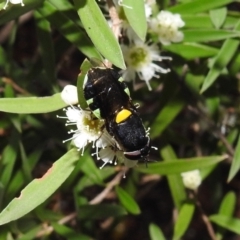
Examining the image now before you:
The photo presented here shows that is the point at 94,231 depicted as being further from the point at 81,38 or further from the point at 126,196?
the point at 81,38

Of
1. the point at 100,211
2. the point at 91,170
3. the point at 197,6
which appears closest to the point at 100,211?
the point at 100,211

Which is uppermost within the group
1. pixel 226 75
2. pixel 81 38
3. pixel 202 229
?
pixel 81 38

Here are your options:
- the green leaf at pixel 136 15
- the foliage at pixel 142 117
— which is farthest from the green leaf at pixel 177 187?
the green leaf at pixel 136 15

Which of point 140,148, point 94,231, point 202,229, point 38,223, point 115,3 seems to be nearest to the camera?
point 140,148

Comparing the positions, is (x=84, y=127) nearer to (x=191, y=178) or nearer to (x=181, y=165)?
(x=181, y=165)

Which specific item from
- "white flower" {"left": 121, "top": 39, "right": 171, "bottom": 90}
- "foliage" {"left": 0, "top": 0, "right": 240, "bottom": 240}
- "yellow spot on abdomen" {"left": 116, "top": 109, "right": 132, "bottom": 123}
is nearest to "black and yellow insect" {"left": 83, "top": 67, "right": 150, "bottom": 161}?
"yellow spot on abdomen" {"left": 116, "top": 109, "right": 132, "bottom": 123}

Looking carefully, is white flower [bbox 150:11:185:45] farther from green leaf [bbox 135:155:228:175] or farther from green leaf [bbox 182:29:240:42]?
green leaf [bbox 135:155:228:175]

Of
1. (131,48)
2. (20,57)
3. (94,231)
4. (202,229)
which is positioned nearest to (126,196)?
(94,231)
